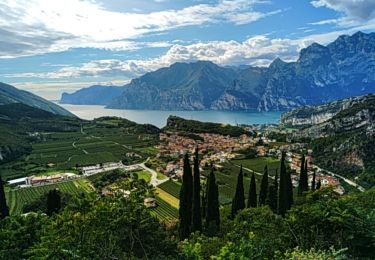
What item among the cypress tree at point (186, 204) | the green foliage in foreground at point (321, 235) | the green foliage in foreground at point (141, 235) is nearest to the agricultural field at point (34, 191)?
the cypress tree at point (186, 204)

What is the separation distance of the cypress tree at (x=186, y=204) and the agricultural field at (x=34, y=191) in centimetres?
3142

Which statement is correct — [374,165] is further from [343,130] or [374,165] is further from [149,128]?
[149,128]

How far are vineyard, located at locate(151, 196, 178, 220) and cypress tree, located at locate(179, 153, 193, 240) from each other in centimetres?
1576

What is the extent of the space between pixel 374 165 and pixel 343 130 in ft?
160

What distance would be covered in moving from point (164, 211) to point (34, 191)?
88.0 feet

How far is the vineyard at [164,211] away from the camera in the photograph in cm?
5062

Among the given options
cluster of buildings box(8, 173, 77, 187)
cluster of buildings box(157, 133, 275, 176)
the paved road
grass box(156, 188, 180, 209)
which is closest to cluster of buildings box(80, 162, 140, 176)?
the paved road

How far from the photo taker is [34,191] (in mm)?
67812

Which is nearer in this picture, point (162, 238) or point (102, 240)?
point (102, 240)

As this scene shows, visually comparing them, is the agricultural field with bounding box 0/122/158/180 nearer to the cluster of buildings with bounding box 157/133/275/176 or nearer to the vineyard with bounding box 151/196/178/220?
the cluster of buildings with bounding box 157/133/275/176

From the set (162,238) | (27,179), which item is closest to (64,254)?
(162,238)

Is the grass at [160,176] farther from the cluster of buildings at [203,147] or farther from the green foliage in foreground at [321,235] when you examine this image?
the green foliage in foreground at [321,235]

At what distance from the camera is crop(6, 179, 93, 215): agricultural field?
60625 mm

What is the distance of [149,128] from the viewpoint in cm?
14612
